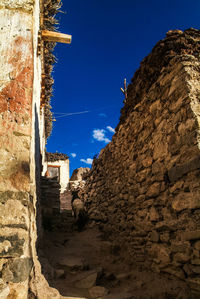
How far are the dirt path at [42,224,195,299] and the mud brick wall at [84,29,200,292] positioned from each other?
15 centimetres

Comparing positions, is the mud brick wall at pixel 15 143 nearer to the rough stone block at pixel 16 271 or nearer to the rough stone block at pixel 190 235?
the rough stone block at pixel 16 271

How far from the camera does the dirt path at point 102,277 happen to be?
2.27 metres

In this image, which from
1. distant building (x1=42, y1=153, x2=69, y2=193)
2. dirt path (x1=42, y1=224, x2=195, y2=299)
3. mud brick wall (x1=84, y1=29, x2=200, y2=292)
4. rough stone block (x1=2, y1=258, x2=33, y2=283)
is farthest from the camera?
distant building (x1=42, y1=153, x2=69, y2=193)

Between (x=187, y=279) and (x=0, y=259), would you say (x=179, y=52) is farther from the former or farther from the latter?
(x=0, y=259)

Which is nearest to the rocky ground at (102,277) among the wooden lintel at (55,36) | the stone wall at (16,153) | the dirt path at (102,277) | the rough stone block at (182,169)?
the dirt path at (102,277)

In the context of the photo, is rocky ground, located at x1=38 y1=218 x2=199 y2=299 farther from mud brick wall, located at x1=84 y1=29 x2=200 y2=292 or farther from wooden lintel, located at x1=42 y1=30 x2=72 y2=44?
wooden lintel, located at x1=42 y1=30 x2=72 y2=44

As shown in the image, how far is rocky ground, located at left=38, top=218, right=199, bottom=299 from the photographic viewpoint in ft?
7.46

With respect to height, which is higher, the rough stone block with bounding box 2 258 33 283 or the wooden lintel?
the wooden lintel

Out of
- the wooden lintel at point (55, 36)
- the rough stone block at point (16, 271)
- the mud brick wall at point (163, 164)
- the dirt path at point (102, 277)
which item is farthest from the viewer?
the wooden lintel at point (55, 36)

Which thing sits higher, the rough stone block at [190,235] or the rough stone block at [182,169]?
the rough stone block at [182,169]

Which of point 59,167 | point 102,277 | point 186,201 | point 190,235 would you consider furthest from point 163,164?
point 59,167

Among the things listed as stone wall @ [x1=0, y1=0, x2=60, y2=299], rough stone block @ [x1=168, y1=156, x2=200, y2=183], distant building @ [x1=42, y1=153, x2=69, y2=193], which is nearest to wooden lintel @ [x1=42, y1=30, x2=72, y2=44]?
stone wall @ [x1=0, y1=0, x2=60, y2=299]

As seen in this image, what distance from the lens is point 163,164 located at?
8.38 ft

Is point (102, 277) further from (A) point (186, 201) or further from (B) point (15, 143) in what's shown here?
(B) point (15, 143)
